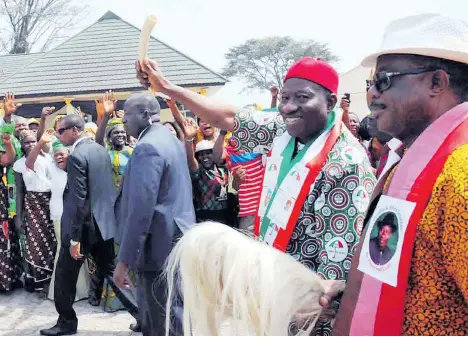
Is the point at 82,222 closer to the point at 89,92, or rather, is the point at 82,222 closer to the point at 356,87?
the point at 356,87

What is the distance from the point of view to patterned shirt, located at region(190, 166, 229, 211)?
4941 millimetres

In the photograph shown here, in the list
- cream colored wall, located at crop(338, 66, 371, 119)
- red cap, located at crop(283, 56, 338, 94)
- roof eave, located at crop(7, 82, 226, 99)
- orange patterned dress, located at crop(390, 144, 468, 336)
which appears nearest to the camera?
orange patterned dress, located at crop(390, 144, 468, 336)

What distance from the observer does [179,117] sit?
510 centimetres

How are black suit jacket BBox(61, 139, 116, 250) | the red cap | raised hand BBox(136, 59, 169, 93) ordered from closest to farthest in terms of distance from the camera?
1. the red cap
2. raised hand BBox(136, 59, 169, 93)
3. black suit jacket BBox(61, 139, 116, 250)

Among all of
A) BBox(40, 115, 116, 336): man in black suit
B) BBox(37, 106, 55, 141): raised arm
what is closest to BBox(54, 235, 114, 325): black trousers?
BBox(40, 115, 116, 336): man in black suit

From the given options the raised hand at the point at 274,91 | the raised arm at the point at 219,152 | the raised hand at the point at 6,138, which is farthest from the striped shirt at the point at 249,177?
the raised hand at the point at 6,138

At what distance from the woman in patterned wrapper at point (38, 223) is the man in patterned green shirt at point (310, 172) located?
3.60 metres

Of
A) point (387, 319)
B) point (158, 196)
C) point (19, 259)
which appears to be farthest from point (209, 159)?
point (387, 319)

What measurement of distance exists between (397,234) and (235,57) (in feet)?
131

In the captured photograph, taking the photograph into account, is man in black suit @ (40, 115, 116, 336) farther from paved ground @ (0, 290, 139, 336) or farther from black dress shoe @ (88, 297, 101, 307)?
black dress shoe @ (88, 297, 101, 307)

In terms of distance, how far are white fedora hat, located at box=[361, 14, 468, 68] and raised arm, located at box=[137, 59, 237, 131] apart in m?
1.05

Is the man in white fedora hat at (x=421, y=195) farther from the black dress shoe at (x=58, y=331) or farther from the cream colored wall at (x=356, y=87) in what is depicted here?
the cream colored wall at (x=356, y=87)

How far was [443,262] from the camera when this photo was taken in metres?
1.10

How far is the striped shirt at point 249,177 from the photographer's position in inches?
123
